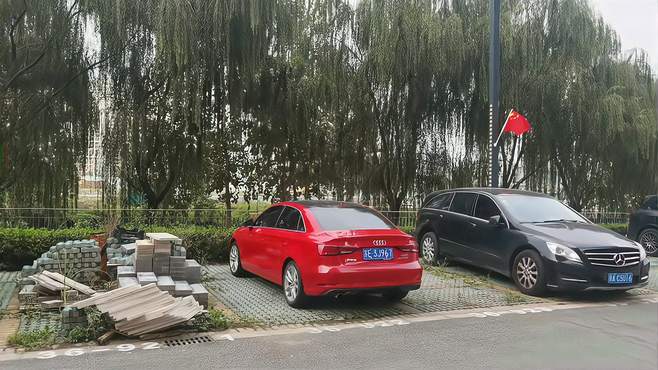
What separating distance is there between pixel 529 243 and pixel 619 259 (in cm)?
120

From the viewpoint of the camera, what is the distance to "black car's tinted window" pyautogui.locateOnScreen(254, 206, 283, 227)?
795 centimetres

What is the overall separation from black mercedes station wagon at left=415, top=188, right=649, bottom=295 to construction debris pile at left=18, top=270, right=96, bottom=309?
594cm

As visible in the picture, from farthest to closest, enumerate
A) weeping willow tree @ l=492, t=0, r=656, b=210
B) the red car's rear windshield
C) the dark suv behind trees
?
weeping willow tree @ l=492, t=0, r=656, b=210
the dark suv behind trees
the red car's rear windshield

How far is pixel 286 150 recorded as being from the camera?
50.4 feet

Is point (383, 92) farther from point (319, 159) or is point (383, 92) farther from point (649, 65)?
point (649, 65)

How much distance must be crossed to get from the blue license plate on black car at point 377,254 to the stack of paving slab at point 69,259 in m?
3.81

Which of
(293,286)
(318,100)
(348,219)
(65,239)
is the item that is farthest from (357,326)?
(318,100)

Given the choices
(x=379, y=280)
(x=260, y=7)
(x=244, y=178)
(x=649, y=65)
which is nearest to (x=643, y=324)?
(x=379, y=280)

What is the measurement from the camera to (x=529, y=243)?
26.7 ft

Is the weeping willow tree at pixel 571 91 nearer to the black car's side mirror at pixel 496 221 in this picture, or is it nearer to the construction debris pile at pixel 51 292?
the black car's side mirror at pixel 496 221

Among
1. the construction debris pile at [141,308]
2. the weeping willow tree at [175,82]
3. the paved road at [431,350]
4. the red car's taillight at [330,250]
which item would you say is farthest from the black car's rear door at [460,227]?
the weeping willow tree at [175,82]

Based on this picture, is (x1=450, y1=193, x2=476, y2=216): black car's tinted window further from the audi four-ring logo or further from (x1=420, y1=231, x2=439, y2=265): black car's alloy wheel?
the audi four-ring logo

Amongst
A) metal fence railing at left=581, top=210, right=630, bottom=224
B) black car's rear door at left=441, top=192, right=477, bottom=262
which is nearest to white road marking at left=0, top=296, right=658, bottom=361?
black car's rear door at left=441, top=192, right=477, bottom=262

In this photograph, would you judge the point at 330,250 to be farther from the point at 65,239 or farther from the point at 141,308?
the point at 65,239
